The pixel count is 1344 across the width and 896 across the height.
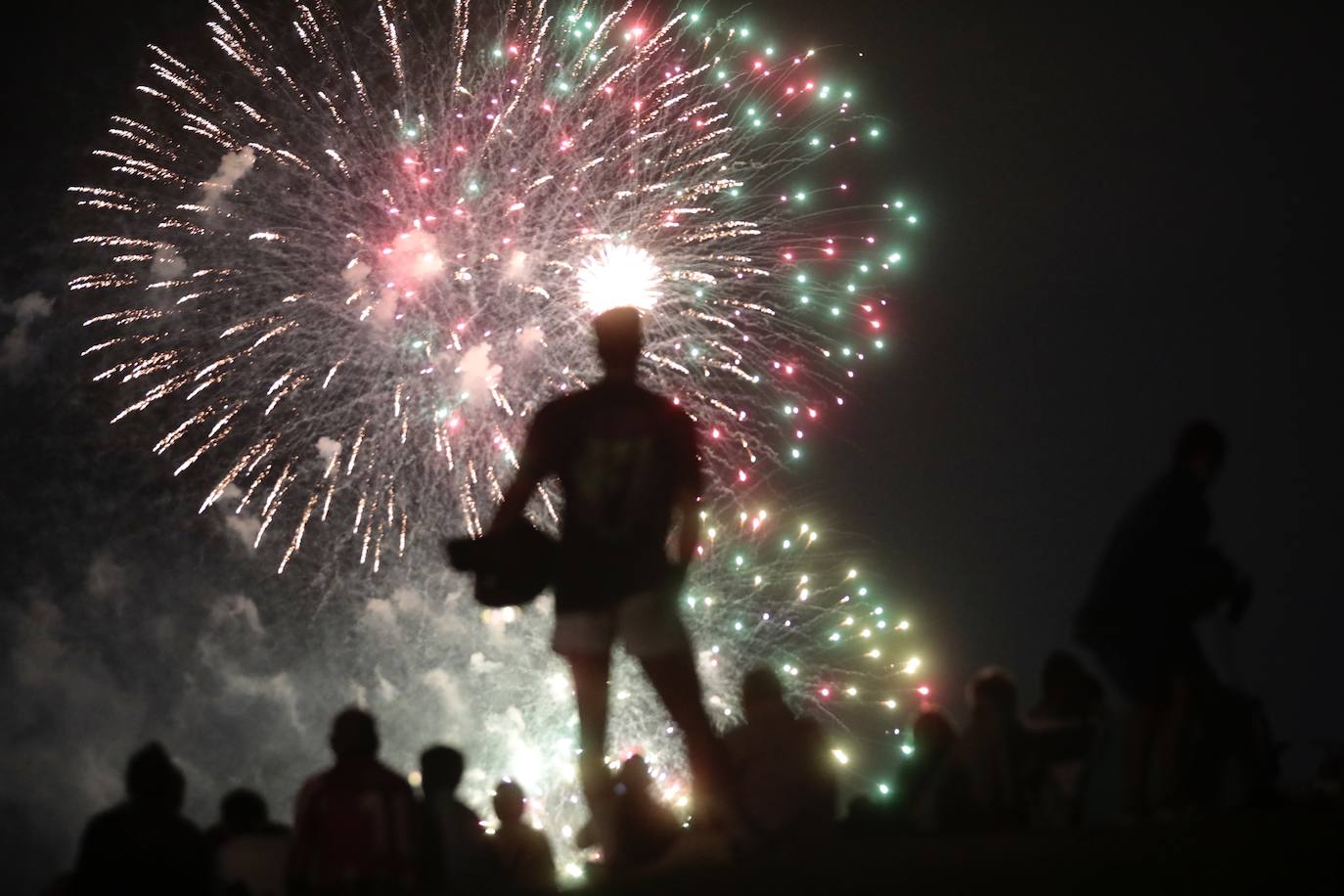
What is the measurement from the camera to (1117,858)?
14.4 feet

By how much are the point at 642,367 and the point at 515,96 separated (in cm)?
304

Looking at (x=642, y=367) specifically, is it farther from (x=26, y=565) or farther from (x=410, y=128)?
(x=26, y=565)

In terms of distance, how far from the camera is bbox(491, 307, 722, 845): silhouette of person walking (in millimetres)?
5777

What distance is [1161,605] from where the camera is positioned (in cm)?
642

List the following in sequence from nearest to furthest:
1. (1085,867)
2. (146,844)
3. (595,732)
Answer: (1085,867), (595,732), (146,844)

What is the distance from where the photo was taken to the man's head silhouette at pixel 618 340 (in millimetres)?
6016

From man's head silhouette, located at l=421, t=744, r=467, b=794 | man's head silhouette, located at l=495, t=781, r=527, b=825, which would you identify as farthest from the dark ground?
man's head silhouette, located at l=495, t=781, r=527, b=825

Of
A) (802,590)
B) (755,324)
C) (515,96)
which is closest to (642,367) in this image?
(755,324)

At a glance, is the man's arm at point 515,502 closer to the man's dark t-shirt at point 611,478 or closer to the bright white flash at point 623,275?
the man's dark t-shirt at point 611,478

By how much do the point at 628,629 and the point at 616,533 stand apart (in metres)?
0.32

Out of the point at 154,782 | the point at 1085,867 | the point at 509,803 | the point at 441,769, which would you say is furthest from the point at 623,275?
the point at 1085,867

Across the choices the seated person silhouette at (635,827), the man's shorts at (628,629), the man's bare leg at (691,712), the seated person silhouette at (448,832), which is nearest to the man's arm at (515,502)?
the man's shorts at (628,629)

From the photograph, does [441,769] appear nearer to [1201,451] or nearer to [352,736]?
[352,736]

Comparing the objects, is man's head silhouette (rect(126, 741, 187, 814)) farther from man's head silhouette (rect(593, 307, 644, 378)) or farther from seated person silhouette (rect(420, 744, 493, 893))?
man's head silhouette (rect(593, 307, 644, 378))
